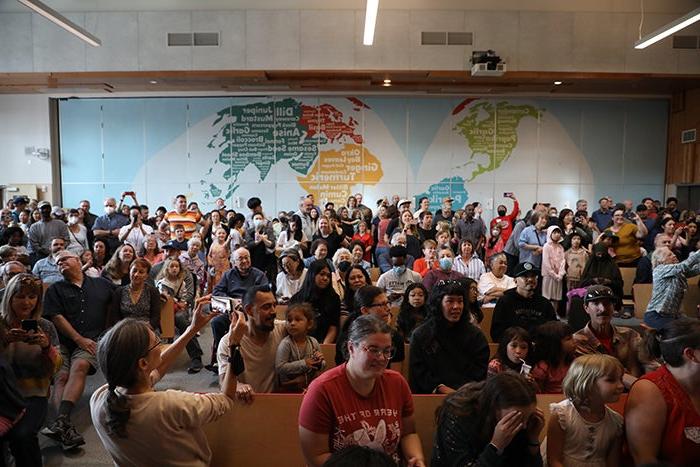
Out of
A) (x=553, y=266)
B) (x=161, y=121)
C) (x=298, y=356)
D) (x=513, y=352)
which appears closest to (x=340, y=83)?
(x=161, y=121)

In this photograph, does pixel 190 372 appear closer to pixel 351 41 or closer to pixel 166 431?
pixel 166 431

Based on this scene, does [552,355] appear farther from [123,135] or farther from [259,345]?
[123,135]

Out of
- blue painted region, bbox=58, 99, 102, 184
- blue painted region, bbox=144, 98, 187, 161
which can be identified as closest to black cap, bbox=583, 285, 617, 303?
blue painted region, bbox=144, 98, 187, 161

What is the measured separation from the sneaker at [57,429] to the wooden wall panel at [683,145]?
13036mm

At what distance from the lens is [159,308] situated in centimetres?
457

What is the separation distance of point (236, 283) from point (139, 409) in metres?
3.33

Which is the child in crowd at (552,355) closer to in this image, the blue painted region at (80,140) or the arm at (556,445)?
the arm at (556,445)

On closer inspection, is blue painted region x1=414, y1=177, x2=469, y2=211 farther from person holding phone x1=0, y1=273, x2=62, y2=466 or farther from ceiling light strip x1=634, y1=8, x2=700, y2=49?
person holding phone x1=0, y1=273, x2=62, y2=466

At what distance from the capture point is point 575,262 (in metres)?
6.59

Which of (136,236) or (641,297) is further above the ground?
(136,236)

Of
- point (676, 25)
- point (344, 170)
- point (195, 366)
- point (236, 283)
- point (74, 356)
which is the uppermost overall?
point (676, 25)

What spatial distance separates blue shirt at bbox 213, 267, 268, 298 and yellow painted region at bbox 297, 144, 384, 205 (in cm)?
742

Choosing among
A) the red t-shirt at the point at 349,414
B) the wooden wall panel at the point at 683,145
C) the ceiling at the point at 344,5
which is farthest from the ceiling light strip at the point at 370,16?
the wooden wall panel at the point at 683,145

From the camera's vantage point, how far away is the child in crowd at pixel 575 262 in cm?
655
